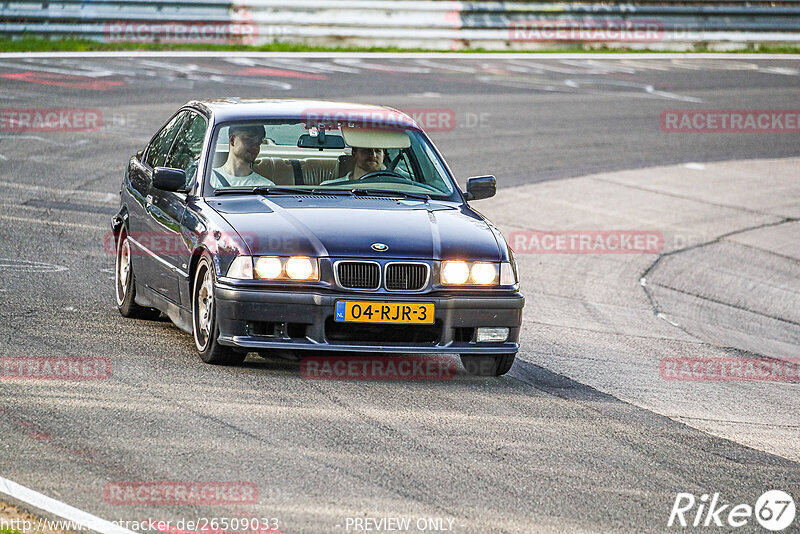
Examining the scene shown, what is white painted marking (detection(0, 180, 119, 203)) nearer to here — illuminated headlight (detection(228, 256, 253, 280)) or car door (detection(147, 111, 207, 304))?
car door (detection(147, 111, 207, 304))

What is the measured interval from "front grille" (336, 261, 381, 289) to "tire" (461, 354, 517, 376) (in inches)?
37.3

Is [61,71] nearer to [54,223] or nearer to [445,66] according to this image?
[445,66]

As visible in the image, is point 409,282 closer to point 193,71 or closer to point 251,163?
point 251,163

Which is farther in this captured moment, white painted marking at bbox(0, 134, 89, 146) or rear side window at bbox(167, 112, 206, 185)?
white painted marking at bbox(0, 134, 89, 146)

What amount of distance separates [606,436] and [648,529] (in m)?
1.49

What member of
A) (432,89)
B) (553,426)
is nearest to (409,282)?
(553,426)

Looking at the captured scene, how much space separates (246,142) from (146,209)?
2.95 ft

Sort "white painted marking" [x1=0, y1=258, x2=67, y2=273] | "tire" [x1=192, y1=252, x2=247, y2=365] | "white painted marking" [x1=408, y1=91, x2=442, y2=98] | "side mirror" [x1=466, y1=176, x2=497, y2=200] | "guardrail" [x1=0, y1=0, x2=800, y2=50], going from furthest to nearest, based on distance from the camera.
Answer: "guardrail" [x1=0, y1=0, x2=800, y2=50] < "white painted marking" [x1=408, y1=91, x2=442, y2=98] < "white painted marking" [x1=0, y1=258, x2=67, y2=273] < "side mirror" [x1=466, y1=176, x2=497, y2=200] < "tire" [x1=192, y1=252, x2=247, y2=365]

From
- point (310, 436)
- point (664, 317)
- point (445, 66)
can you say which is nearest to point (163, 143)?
point (310, 436)

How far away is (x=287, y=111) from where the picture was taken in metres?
9.20

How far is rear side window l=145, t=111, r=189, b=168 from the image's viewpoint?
9.80 metres

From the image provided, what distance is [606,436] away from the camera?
702 centimetres

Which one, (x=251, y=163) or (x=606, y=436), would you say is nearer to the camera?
(x=606, y=436)

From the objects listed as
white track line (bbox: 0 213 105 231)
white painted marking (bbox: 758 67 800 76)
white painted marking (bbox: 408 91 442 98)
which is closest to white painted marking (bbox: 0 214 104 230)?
white track line (bbox: 0 213 105 231)
